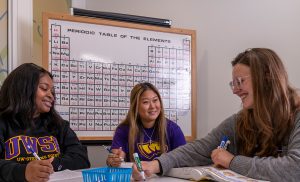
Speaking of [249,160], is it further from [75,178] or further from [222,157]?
[75,178]

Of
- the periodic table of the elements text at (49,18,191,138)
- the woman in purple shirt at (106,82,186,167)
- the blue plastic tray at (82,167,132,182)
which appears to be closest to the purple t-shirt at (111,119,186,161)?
the woman in purple shirt at (106,82,186,167)

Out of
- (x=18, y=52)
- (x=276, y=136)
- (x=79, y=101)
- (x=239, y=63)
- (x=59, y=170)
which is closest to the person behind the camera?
(x=276, y=136)

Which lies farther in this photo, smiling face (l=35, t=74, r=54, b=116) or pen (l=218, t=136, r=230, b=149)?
smiling face (l=35, t=74, r=54, b=116)

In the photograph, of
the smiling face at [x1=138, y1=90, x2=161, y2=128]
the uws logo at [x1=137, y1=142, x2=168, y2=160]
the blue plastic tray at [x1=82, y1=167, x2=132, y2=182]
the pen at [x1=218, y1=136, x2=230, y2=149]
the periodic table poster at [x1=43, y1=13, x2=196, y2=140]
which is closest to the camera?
the blue plastic tray at [x1=82, y1=167, x2=132, y2=182]

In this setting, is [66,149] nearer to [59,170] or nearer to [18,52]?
[59,170]

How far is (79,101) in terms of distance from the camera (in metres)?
2.48

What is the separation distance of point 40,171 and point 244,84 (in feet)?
2.64

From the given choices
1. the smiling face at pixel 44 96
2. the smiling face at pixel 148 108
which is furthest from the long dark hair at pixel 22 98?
the smiling face at pixel 148 108

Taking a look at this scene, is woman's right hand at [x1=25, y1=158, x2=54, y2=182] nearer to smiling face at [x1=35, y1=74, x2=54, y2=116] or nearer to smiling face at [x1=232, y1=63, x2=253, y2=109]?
smiling face at [x1=35, y1=74, x2=54, y2=116]

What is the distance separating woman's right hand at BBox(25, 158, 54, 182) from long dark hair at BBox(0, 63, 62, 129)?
1.73ft

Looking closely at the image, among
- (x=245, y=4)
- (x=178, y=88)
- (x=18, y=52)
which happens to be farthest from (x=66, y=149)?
(x=245, y=4)

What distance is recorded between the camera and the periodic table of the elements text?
243cm

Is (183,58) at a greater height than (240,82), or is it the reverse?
(183,58)

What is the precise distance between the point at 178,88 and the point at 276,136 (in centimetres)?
149
